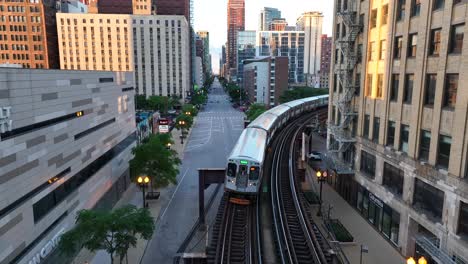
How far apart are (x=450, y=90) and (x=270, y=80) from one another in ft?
354

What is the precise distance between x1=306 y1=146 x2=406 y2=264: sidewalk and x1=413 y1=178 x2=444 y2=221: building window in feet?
13.0

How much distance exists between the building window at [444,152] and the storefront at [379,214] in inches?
227

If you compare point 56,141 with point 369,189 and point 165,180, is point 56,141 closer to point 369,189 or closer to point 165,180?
point 165,180

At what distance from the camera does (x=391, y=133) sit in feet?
83.6

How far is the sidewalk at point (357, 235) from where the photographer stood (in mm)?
22470

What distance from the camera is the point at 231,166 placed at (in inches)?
993

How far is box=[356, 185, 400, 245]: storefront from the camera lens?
24.2 meters

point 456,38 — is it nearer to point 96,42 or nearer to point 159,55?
point 159,55

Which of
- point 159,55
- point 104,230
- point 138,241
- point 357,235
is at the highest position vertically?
point 159,55

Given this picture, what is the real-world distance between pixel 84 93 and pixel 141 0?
442 ft

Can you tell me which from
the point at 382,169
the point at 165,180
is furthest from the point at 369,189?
the point at 165,180

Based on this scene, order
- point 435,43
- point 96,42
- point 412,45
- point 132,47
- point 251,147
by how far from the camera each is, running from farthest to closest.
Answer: point 132,47, point 96,42, point 251,147, point 412,45, point 435,43

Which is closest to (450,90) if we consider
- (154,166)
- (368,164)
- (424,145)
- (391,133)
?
(424,145)

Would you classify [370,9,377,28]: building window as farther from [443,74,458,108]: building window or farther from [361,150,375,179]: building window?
[361,150,375,179]: building window
